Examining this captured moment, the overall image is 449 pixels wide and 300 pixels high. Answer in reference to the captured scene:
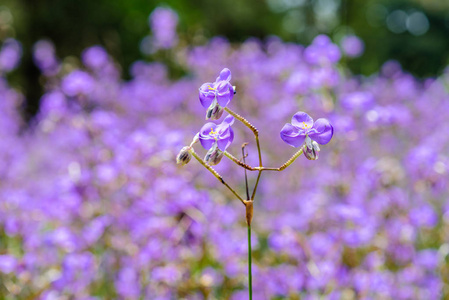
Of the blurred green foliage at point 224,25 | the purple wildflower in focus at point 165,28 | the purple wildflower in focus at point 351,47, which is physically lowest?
the purple wildflower in focus at point 351,47

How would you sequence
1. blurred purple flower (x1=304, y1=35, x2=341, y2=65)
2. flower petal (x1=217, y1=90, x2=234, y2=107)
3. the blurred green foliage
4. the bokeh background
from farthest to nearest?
the blurred green foliage → blurred purple flower (x1=304, y1=35, x2=341, y2=65) → the bokeh background → flower petal (x1=217, y1=90, x2=234, y2=107)

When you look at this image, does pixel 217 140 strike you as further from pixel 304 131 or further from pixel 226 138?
pixel 304 131

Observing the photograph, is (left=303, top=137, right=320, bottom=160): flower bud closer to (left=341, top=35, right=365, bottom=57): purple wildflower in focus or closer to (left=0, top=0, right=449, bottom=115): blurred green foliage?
(left=341, top=35, right=365, bottom=57): purple wildflower in focus

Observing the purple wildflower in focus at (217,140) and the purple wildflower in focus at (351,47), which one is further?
the purple wildflower in focus at (351,47)

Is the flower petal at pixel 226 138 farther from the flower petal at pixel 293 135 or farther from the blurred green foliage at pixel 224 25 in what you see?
the blurred green foliage at pixel 224 25

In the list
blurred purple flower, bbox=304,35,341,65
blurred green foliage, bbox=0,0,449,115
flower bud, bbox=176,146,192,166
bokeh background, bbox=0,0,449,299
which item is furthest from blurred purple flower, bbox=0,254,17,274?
blurred green foliage, bbox=0,0,449,115

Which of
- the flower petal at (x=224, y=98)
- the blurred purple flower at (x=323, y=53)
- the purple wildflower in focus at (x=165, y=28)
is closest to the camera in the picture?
the flower petal at (x=224, y=98)

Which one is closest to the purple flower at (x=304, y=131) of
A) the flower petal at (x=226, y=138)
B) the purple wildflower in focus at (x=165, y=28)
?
the flower petal at (x=226, y=138)
